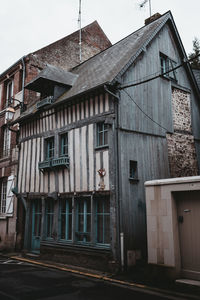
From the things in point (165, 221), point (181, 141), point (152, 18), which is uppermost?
point (152, 18)

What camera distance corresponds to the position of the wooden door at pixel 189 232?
573 centimetres

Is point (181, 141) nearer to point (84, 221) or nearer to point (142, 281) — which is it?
point (84, 221)

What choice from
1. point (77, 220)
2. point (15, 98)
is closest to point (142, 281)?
point (77, 220)

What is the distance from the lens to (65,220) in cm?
873

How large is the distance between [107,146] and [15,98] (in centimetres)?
672

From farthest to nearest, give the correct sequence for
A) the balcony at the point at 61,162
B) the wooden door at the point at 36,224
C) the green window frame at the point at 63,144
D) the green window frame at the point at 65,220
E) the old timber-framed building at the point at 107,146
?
the wooden door at the point at 36,224, the green window frame at the point at 63,144, the balcony at the point at 61,162, the green window frame at the point at 65,220, the old timber-framed building at the point at 107,146

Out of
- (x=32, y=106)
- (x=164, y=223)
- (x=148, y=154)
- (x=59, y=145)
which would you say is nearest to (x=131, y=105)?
(x=148, y=154)

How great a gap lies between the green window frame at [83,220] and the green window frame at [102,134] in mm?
1669

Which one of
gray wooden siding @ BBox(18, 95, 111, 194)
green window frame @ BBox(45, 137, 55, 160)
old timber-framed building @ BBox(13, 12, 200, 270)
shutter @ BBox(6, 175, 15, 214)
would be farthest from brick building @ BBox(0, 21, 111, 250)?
green window frame @ BBox(45, 137, 55, 160)

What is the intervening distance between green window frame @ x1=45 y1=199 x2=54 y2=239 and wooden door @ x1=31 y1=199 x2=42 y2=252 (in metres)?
0.59

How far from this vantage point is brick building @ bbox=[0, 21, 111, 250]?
11.2 meters

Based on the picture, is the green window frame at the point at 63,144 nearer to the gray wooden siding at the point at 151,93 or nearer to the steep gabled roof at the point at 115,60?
the steep gabled roof at the point at 115,60

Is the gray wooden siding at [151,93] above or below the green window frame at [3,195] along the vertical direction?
above

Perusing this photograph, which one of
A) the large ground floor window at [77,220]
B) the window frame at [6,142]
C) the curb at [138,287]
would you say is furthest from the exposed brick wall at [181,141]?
the window frame at [6,142]
